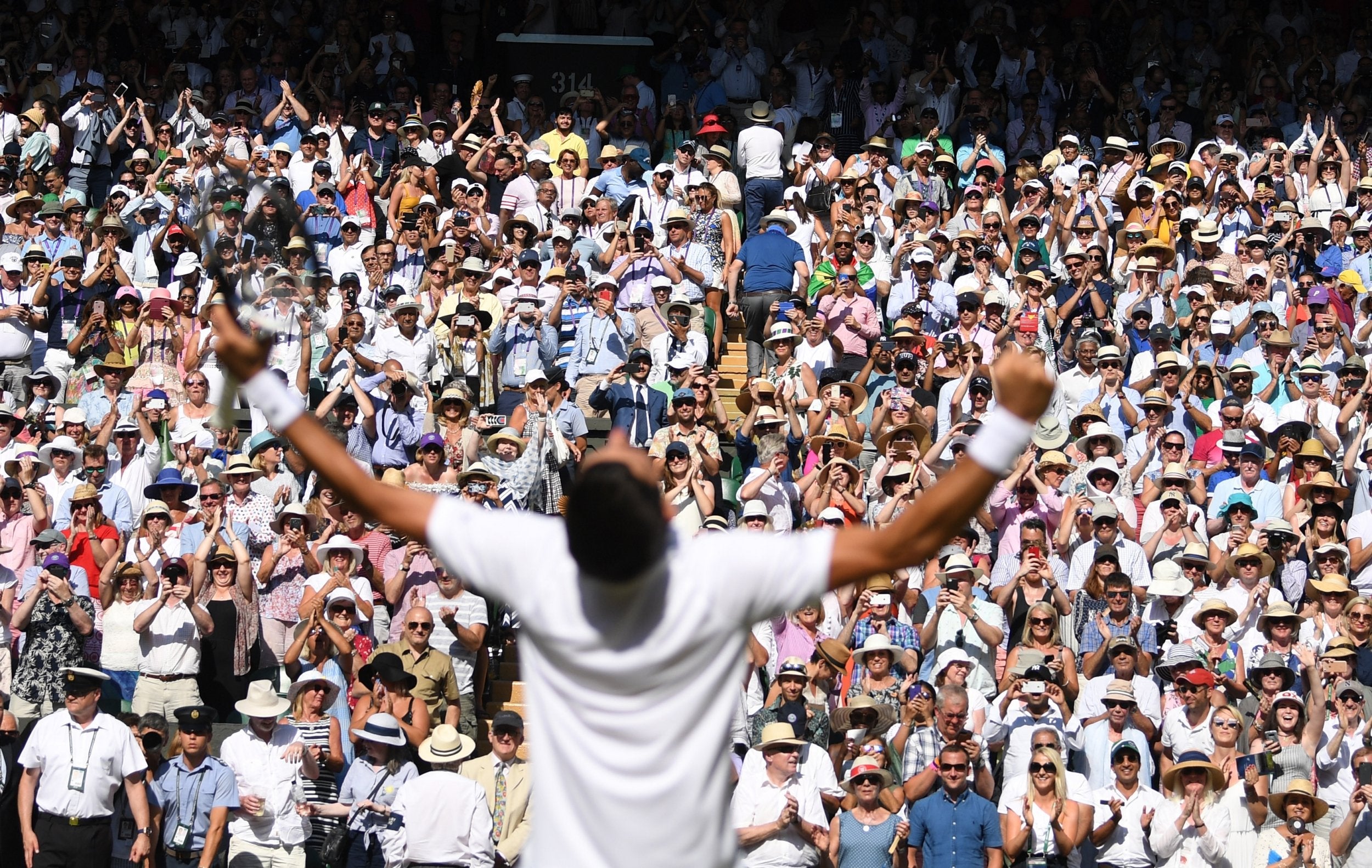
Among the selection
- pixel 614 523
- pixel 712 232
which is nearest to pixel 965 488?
pixel 614 523

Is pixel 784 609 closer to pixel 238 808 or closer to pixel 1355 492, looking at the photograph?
pixel 238 808

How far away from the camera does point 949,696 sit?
11.5 m

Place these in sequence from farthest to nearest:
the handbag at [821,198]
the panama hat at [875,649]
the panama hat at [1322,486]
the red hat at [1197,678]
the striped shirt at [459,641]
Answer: the handbag at [821,198], the panama hat at [1322,486], the striped shirt at [459,641], the panama hat at [875,649], the red hat at [1197,678]

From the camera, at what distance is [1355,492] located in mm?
15258

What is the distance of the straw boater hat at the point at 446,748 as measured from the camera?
37.6 ft

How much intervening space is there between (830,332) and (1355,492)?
170 inches

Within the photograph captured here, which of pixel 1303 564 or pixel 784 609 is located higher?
pixel 1303 564

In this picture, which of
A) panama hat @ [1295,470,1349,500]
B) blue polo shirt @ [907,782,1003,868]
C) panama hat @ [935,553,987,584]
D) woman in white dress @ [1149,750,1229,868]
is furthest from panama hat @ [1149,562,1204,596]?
blue polo shirt @ [907,782,1003,868]

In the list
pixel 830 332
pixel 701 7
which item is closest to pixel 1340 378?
pixel 830 332

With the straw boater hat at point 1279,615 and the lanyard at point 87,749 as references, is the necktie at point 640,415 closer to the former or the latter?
the straw boater hat at point 1279,615

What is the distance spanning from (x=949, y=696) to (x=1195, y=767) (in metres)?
1.42

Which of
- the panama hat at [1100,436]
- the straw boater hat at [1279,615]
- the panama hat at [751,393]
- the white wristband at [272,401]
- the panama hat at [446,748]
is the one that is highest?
the panama hat at [751,393]

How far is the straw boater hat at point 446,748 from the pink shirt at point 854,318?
5.62 m

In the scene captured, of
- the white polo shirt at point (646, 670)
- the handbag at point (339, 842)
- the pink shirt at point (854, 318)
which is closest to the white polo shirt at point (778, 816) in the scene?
the handbag at point (339, 842)
